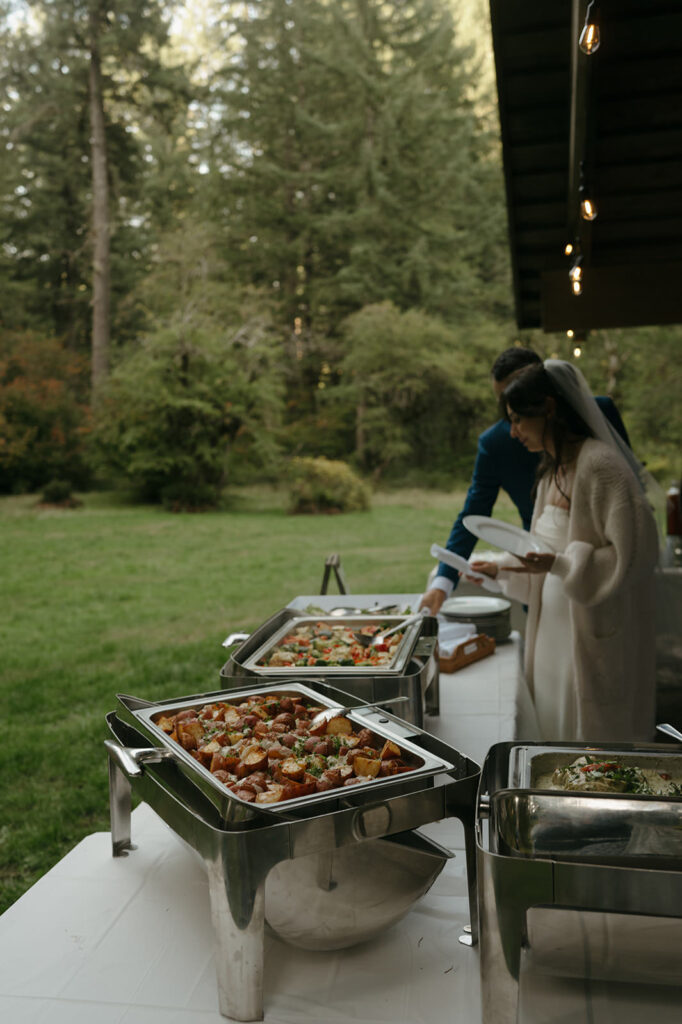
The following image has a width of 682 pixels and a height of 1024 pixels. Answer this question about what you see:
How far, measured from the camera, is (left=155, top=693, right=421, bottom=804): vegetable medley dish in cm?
98

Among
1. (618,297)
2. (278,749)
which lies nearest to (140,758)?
(278,749)

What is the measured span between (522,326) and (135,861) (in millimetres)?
4024

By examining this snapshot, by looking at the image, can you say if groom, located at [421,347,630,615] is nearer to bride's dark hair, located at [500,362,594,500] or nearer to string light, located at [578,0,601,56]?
bride's dark hair, located at [500,362,594,500]

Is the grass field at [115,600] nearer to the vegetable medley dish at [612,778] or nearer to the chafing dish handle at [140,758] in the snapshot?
the chafing dish handle at [140,758]

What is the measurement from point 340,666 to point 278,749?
486 mm

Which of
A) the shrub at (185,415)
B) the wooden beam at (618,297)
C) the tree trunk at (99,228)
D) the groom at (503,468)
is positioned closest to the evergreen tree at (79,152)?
the tree trunk at (99,228)

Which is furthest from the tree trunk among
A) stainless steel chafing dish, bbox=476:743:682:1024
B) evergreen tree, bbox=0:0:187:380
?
stainless steel chafing dish, bbox=476:743:682:1024

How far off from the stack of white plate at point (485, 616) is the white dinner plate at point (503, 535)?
0.34 meters

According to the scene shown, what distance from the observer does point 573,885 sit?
74 cm

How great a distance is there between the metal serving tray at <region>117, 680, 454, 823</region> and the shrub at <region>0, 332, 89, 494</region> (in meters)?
13.1

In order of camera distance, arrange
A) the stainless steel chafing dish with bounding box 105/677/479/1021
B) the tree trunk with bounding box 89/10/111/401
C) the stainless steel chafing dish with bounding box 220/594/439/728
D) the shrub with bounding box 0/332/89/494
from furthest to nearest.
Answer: the tree trunk with bounding box 89/10/111/401, the shrub with bounding box 0/332/89/494, the stainless steel chafing dish with bounding box 220/594/439/728, the stainless steel chafing dish with bounding box 105/677/479/1021

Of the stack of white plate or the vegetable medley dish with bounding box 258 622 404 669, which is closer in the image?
the vegetable medley dish with bounding box 258 622 404 669

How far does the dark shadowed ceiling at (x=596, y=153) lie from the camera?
232cm

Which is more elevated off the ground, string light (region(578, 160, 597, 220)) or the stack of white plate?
string light (region(578, 160, 597, 220))
